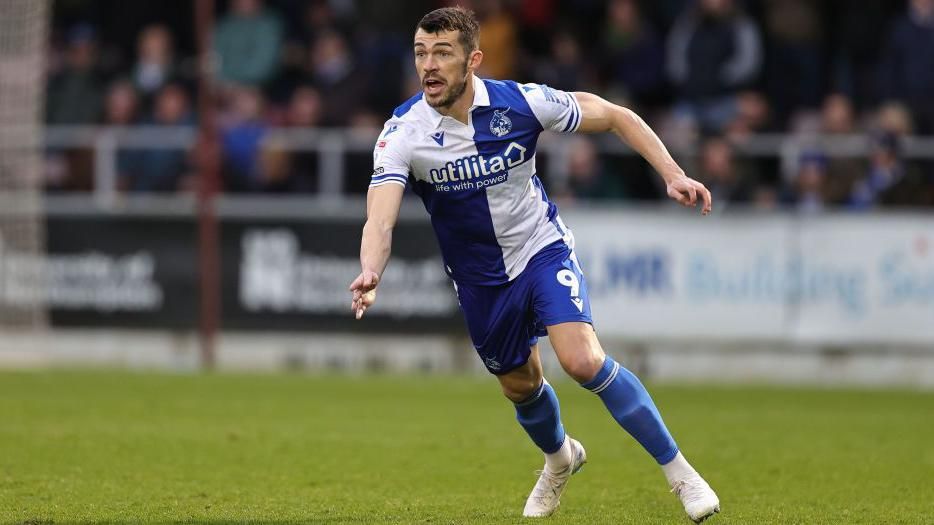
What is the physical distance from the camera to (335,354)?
17500mm

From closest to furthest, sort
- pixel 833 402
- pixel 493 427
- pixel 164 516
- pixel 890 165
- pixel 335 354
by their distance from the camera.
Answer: pixel 164 516
pixel 493 427
pixel 833 402
pixel 890 165
pixel 335 354

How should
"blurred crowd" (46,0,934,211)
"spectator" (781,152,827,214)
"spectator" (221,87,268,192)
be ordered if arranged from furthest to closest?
"spectator" (221,87,268,192) → "blurred crowd" (46,0,934,211) → "spectator" (781,152,827,214)

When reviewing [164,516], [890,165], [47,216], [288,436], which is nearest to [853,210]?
[890,165]

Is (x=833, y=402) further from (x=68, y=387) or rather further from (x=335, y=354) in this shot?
(x=68, y=387)

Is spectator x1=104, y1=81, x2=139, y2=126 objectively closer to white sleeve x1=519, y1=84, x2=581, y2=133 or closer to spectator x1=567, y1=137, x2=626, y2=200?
spectator x1=567, y1=137, x2=626, y2=200

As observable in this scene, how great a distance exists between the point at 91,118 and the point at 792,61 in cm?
825

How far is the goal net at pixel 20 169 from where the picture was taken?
16.5m

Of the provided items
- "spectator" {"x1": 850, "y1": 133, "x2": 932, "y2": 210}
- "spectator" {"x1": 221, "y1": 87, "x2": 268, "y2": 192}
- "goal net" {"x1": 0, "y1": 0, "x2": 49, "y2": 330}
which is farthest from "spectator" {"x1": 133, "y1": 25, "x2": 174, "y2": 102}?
"spectator" {"x1": 850, "y1": 133, "x2": 932, "y2": 210}

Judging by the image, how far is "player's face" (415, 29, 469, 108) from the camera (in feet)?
24.3

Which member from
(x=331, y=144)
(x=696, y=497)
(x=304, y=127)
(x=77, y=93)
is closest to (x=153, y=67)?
(x=77, y=93)

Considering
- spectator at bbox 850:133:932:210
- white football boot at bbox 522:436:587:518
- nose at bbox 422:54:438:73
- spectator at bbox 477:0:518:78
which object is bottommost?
white football boot at bbox 522:436:587:518

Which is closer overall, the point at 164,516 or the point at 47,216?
the point at 164,516

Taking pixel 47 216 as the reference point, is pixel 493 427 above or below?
below

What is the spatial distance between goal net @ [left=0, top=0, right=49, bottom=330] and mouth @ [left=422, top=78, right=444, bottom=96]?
10.0 metres
